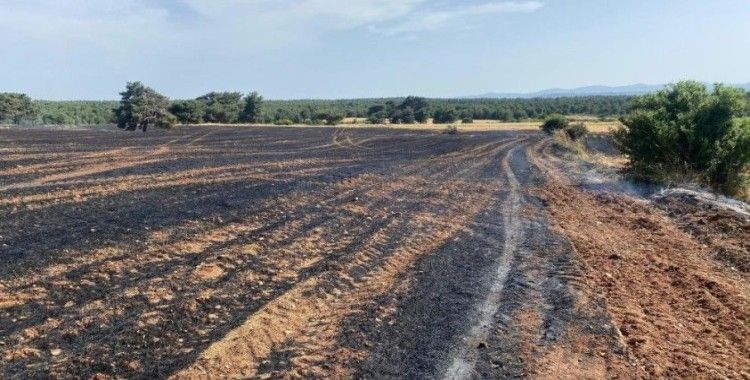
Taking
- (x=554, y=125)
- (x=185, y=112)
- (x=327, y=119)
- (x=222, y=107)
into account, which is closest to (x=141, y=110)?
(x=185, y=112)

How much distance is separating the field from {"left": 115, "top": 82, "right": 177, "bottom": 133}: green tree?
42.8 m

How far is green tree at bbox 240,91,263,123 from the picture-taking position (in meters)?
78.8

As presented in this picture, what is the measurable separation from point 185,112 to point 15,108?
22807 mm

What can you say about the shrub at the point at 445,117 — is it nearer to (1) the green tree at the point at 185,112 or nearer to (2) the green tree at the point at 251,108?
(2) the green tree at the point at 251,108

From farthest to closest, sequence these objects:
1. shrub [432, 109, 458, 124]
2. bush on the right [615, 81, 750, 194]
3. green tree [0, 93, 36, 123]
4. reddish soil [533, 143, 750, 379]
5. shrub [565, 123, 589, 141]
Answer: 1. shrub [432, 109, 458, 124]
2. green tree [0, 93, 36, 123]
3. shrub [565, 123, 589, 141]
4. bush on the right [615, 81, 750, 194]
5. reddish soil [533, 143, 750, 379]

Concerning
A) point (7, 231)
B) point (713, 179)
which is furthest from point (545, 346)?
point (713, 179)

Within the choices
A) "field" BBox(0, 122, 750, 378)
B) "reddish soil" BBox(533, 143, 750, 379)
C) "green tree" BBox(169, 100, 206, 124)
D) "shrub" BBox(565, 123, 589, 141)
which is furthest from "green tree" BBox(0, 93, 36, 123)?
"reddish soil" BBox(533, 143, 750, 379)

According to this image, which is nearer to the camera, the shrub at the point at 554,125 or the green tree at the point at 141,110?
the shrub at the point at 554,125

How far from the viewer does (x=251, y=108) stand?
80.7 m

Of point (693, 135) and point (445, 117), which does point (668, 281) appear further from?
point (445, 117)

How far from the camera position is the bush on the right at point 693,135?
50.8ft

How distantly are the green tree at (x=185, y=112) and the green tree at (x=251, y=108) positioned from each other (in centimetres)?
1130

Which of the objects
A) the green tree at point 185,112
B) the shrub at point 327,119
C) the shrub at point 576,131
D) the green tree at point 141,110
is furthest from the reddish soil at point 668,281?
the shrub at point 327,119

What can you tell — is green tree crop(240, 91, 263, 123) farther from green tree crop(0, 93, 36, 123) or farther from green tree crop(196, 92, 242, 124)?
green tree crop(0, 93, 36, 123)
